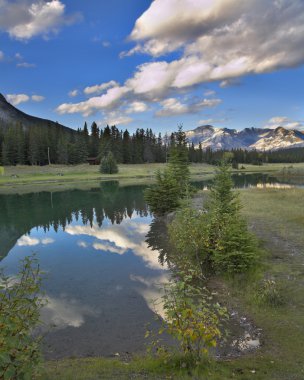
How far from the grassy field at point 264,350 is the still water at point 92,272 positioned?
6.14 feet

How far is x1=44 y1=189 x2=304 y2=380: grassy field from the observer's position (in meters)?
7.55

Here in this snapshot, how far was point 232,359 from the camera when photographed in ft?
29.7

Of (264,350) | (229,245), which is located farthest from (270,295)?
(229,245)

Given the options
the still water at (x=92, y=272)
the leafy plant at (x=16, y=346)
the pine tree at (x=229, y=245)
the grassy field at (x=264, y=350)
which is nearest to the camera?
the leafy plant at (x=16, y=346)

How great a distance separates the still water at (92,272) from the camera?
38.4 ft

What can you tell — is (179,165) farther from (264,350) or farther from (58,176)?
(58,176)

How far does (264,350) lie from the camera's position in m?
9.45

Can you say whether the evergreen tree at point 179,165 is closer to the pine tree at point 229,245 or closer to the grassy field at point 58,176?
the pine tree at point 229,245

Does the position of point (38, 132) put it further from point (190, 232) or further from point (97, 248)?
point (190, 232)

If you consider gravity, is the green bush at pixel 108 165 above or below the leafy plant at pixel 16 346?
above

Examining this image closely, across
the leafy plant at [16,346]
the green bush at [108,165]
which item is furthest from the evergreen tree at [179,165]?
the green bush at [108,165]

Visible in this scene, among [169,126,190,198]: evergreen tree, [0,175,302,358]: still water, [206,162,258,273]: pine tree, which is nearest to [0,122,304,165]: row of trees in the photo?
[169,126,190,198]: evergreen tree

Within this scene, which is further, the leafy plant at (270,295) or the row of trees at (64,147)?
the row of trees at (64,147)

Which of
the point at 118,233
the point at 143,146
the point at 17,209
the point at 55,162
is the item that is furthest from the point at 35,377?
the point at 143,146
